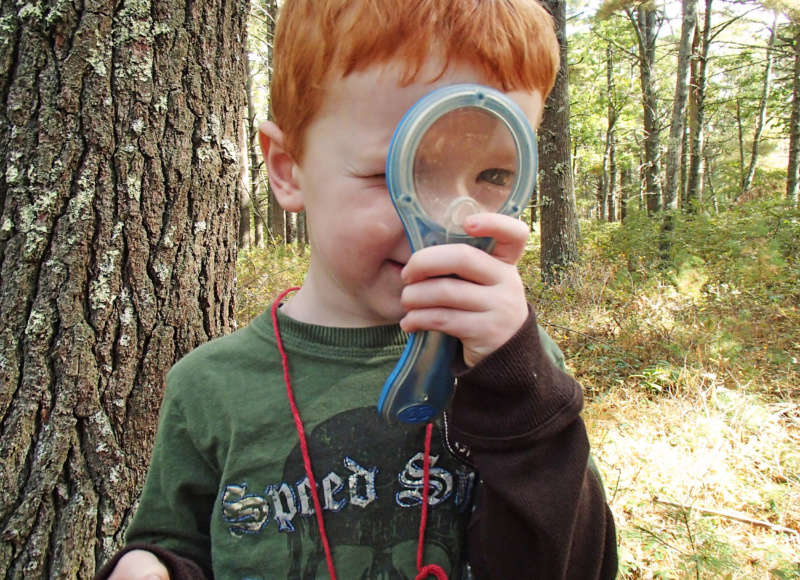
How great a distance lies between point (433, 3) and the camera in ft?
3.13

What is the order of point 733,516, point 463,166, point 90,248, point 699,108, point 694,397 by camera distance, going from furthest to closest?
point 699,108 < point 694,397 < point 733,516 < point 90,248 < point 463,166

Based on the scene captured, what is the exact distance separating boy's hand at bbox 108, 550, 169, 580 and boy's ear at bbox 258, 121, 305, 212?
0.80 meters

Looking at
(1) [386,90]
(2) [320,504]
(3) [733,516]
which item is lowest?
(3) [733,516]

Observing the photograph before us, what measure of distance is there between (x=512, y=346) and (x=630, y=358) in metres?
4.60

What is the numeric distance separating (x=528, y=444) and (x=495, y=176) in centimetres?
44

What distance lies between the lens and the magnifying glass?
0.82 meters

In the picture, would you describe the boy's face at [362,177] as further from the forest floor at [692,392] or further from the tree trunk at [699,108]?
the tree trunk at [699,108]

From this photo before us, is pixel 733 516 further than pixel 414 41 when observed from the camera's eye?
Yes

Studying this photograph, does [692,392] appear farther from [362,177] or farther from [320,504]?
[362,177]

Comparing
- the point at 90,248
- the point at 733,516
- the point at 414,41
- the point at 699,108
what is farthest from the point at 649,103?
the point at 414,41

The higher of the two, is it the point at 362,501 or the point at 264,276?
the point at 264,276

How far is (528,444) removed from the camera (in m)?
0.85

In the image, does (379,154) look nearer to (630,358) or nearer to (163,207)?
(163,207)

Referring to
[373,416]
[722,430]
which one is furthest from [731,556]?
[373,416]
